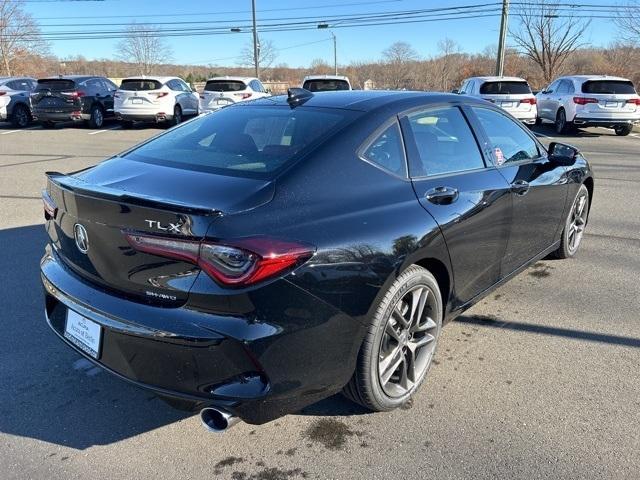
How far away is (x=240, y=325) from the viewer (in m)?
2.13

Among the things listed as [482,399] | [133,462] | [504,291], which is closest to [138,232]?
[133,462]

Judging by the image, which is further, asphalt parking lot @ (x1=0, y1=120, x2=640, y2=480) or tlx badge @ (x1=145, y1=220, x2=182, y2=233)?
asphalt parking lot @ (x1=0, y1=120, x2=640, y2=480)

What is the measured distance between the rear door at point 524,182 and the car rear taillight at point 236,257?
2095 mm

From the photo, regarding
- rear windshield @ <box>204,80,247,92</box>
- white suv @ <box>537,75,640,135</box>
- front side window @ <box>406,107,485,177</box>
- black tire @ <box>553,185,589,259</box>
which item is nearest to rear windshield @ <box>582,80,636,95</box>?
white suv @ <box>537,75,640,135</box>

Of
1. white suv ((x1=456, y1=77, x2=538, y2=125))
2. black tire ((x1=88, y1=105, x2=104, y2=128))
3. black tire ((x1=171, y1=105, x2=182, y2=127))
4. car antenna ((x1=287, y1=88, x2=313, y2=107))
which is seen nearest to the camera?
car antenna ((x1=287, y1=88, x2=313, y2=107))

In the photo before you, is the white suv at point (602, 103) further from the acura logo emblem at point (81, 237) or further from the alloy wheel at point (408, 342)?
the acura logo emblem at point (81, 237)

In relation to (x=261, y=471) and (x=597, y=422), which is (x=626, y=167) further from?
(x=261, y=471)

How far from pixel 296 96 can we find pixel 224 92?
14.2 metres

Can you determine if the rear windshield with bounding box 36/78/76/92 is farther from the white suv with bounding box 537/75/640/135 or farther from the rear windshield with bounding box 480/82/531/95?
the white suv with bounding box 537/75/640/135

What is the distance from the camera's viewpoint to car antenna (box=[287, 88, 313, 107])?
3.35 meters

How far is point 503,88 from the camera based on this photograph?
55.3ft

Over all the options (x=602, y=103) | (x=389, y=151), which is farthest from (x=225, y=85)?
(x=389, y=151)

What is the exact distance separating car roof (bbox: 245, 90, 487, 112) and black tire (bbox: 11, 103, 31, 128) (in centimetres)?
1804

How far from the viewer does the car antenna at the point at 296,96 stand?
11.0 feet
